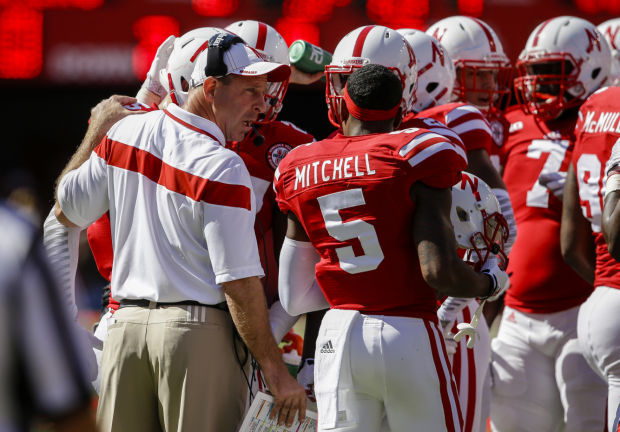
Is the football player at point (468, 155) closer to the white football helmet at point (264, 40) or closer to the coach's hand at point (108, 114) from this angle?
the white football helmet at point (264, 40)

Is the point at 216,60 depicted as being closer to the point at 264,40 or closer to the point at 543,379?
the point at 264,40

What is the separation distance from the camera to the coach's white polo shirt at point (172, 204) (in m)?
2.71

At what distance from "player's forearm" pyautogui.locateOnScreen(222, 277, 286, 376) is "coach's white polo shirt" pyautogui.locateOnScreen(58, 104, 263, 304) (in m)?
0.04

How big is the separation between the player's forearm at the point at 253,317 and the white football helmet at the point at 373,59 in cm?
87

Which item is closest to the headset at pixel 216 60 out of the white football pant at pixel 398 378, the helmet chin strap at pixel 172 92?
the helmet chin strap at pixel 172 92

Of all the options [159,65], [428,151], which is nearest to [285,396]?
[428,151]

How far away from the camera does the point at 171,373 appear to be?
2734 millimetres

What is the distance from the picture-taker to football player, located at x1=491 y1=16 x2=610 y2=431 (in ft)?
13.6

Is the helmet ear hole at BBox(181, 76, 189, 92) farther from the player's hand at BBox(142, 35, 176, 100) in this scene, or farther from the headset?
the player's hand at BBox(142, 35, 176, 100)

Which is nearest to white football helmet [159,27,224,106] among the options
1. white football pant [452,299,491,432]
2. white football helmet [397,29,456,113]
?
white football helmet [397,29,456,113]

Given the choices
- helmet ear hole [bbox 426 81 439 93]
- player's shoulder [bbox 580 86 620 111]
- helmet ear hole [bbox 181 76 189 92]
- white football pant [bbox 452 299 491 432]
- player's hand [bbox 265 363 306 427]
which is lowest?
white football pant [bbox 452 299 491 432]

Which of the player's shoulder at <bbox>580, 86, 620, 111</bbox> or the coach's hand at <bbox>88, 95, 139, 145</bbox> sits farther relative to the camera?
the player's shoulder at <bbox>580, 86, 620, 111</bbox>

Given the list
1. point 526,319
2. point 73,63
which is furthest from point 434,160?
point 73,63

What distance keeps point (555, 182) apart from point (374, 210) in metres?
1.71
